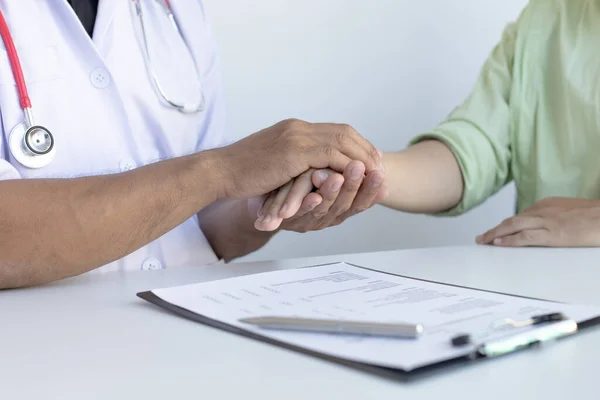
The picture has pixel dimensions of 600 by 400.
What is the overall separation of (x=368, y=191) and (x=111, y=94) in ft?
1.43

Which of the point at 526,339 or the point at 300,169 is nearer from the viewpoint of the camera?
the point at 526,339

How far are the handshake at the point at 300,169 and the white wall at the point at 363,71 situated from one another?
66cm

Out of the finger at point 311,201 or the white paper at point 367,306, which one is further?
the finger at point 311,201

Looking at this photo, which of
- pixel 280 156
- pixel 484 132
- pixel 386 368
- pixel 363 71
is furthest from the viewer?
pixel 363 71

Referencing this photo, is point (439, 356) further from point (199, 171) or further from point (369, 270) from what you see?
point (199, 171)

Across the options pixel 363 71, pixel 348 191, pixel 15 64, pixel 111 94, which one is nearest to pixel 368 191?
pixel 348 191

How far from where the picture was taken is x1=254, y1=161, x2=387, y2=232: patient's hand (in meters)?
0.93

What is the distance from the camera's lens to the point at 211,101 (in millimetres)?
1274

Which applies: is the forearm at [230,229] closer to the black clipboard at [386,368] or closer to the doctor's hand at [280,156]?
the doctor's hand at [280,156]

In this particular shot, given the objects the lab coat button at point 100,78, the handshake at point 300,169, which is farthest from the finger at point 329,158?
the lab coat button at point 100,78

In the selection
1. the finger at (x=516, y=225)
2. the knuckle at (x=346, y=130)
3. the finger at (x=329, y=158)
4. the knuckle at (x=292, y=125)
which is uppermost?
the knuckle at (x=292, y=125)

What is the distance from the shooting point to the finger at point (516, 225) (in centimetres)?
113

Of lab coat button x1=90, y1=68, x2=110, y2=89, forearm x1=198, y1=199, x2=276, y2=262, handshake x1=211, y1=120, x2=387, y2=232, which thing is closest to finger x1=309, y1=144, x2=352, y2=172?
handshake x1=211, y1=120, x2=387, y2=232

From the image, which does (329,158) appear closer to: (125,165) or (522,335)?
(125,165)
